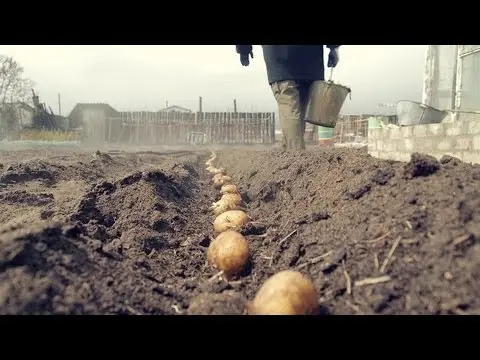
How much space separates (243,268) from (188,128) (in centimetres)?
2871

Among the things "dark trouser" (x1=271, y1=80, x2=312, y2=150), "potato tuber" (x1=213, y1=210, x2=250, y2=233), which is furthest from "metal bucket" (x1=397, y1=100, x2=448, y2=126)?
"potato tuber" (x1=213, y1=210, x2=250, y2=233)

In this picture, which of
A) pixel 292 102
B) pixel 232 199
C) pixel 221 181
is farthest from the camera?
pixel 221 181

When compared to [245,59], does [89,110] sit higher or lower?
higher

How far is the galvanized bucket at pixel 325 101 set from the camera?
22.7 feet

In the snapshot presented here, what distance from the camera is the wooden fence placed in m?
30.1

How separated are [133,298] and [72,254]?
562 millimetres

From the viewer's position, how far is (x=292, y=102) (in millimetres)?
7715

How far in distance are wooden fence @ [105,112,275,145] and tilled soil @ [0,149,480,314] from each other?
994 inches

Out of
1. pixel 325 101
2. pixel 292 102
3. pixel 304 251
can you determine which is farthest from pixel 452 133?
pixel 292 102

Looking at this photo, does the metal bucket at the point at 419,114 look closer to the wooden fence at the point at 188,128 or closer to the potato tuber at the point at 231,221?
the potato tuber at the point at 231,221

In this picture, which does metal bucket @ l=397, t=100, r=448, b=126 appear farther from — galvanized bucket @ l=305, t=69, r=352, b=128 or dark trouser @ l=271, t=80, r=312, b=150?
dark trouser @ l=271, t=80, r=312, b=150

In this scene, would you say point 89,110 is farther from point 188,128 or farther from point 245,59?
point 245,59
